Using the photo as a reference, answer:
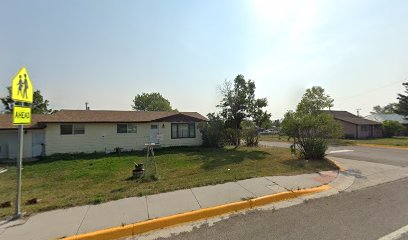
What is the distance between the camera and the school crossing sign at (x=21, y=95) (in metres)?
4.97

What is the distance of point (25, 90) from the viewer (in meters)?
5.29

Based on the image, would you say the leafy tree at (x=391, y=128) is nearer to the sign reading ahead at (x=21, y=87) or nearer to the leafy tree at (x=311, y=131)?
the leafy tree at (x=311, y=131)

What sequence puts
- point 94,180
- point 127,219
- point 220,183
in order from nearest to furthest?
point 127,219 → point 220,183 → point 94,180

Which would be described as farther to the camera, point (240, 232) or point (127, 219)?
point (127, 219)

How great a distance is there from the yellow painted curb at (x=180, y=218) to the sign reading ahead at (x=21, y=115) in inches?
112

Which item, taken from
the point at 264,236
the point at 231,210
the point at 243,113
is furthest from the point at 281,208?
the point at 243,113

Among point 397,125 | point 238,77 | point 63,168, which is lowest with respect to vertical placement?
point 63,168

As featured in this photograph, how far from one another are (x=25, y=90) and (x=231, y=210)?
5542mm

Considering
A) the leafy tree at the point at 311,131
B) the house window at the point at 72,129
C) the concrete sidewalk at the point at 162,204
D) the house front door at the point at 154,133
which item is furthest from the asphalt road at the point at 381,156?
the house window at the point at 72,129

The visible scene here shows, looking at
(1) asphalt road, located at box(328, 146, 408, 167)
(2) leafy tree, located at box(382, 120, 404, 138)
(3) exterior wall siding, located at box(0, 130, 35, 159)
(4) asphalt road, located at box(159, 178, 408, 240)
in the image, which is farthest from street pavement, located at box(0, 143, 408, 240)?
(2) leafy tree, located at box(382, 120, 404, 138)

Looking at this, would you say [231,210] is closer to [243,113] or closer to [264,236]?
[264,236]

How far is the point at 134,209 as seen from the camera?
537 centimetres

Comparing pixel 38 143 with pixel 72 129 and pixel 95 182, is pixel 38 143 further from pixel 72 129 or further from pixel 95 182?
pixel 95 182

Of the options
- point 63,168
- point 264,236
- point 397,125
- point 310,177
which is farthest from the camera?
point 397,125
